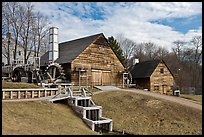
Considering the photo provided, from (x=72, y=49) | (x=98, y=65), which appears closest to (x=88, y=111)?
(x=98, y=65)

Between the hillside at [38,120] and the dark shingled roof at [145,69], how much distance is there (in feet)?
61.1

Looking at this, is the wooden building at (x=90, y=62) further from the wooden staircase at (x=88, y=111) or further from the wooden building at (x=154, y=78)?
the wooden staircase at (x=88, y=111)

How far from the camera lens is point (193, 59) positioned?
5272 centimetres

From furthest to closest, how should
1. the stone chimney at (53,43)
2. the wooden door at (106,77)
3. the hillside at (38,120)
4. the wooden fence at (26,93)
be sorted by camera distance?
the wooden door at (106,77), the stone chimney at (53,43), the wooden fence at (26,93), the hillside at (38,120)

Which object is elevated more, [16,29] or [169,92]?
[16,29]

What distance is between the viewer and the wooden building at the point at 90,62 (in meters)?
25.7

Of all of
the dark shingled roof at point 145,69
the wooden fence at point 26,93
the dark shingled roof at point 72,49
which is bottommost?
the wooden fence at point 26,93

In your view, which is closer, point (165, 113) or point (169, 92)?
point (165, 113)

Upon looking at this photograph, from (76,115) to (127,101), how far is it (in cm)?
374

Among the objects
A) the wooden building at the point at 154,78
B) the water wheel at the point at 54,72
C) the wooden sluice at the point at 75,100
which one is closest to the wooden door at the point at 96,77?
the water wheel at the point at 54,72

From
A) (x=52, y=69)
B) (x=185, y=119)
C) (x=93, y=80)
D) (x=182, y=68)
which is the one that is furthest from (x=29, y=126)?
(x=182, y=68)

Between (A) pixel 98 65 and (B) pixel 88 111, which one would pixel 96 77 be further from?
(B) pixel 88 111

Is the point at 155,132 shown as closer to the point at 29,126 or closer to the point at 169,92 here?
the point at 29,126

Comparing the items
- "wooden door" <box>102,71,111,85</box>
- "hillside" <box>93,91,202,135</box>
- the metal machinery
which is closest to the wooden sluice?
"hillside" <box>93,91,202,135</box>
